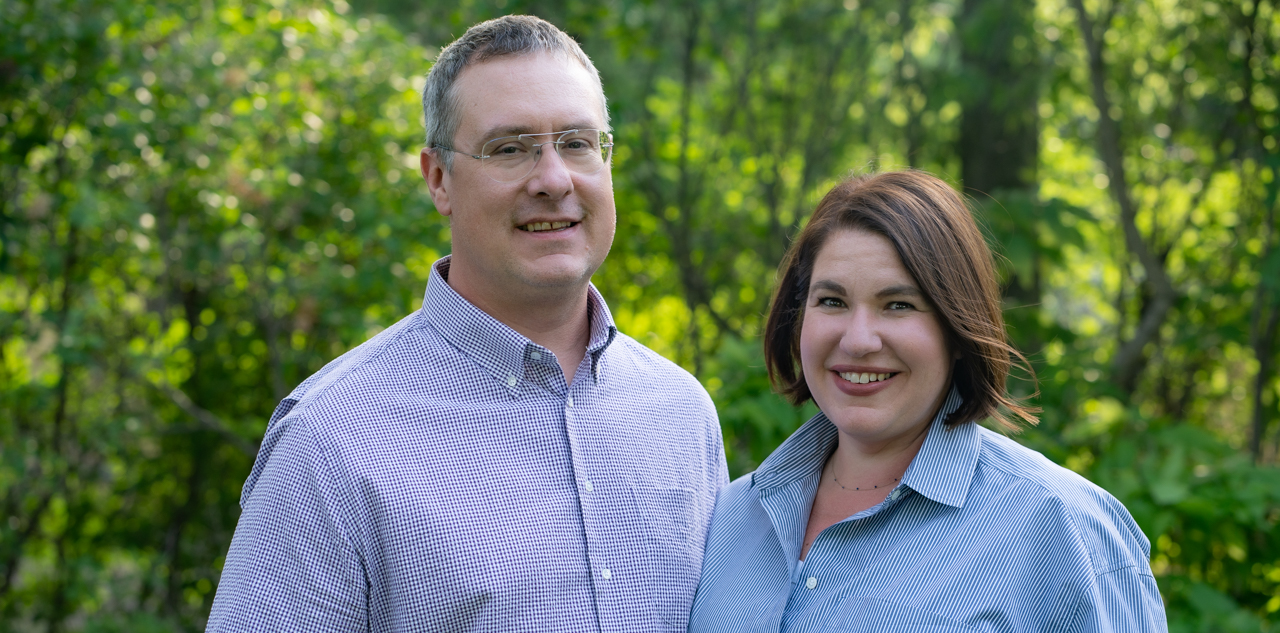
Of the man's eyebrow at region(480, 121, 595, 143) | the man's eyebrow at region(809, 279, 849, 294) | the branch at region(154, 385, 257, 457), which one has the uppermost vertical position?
the man's eyebrow at region(480, 121, 595, 143)

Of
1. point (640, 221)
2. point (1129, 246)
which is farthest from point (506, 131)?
point (1129, 246)

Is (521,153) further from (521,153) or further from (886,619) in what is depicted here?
(886,619)

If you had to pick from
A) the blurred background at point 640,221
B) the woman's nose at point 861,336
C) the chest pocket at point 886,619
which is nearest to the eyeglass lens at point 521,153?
the woman's nose at point 861,336

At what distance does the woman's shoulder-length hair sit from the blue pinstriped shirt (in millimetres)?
79

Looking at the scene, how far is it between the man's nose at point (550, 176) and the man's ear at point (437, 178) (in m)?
0.22

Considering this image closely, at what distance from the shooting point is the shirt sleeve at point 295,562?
1648mm

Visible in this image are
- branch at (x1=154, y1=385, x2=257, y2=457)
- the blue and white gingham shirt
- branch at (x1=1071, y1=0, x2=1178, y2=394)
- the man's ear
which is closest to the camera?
the blue and white gingham shirt

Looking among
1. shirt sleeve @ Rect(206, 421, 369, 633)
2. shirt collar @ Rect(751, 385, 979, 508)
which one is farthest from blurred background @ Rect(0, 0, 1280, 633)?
shirt sleeve @ Rect(206, 421, 369, 633)

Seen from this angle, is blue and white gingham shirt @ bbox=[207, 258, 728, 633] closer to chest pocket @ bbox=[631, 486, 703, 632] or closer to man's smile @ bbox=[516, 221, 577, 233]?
chest pocket @ bbox=[631, 486, 703, 632]

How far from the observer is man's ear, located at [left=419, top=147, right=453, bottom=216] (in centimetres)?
207

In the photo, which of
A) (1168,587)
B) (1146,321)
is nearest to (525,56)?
(1168,587)

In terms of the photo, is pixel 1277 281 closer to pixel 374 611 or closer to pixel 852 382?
pixel 852 382

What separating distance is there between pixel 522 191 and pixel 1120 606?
131 cm

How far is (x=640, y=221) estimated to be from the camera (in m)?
5.62
